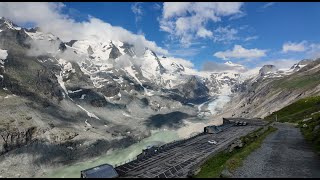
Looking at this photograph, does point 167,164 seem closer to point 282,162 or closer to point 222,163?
point 222,163

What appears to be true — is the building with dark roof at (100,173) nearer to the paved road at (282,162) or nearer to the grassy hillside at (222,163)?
the grassy hillside at (222,163)

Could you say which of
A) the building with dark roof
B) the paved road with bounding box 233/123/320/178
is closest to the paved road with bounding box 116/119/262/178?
the building with dark roof

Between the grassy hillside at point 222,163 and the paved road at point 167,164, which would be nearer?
the grassy hillside at point 222,163

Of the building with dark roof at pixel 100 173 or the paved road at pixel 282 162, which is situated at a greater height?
the paved road at pixel 282 162

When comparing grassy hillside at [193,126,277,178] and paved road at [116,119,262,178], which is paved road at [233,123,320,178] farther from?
A: paved road at [116,119,262,178]

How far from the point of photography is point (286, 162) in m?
54.7

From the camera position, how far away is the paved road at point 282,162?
47.1 m

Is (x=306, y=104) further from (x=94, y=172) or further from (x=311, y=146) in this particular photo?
(x=94, y=172)

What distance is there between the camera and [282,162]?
54906 mm

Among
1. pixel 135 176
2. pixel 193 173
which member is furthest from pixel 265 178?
pixel 135 176

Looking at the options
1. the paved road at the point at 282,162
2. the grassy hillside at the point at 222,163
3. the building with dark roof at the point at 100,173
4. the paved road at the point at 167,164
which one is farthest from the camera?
the paved road at the point at 167,164

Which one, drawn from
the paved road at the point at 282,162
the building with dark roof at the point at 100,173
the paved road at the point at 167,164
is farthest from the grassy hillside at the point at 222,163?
the building with dark roof at the point at 100,173

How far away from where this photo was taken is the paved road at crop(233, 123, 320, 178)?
154ft

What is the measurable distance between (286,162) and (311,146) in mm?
18222
